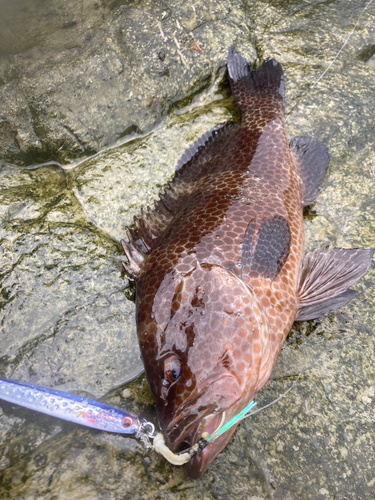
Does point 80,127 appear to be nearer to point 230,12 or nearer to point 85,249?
point 85,249

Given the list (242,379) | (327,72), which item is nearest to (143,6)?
(327,72)

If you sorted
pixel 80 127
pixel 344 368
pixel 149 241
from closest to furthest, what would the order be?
pixel 344 368 < pixel 149 241 < pixel 80 127

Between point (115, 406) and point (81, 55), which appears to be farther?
point (81, 55)

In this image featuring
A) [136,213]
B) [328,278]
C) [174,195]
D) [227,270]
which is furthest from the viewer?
[136,213]

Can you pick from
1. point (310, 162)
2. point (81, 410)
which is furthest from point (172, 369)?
point (310, 162)

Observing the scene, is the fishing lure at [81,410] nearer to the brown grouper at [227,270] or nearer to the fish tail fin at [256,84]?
the brown grouper at [227,270]

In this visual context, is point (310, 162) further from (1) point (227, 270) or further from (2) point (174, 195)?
(1) point (227, 270)

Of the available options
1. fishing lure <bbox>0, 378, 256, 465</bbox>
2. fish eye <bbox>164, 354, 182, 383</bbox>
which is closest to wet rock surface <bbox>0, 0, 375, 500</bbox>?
fishing lure <bbox>0, 378, 256, 465</bbox>
